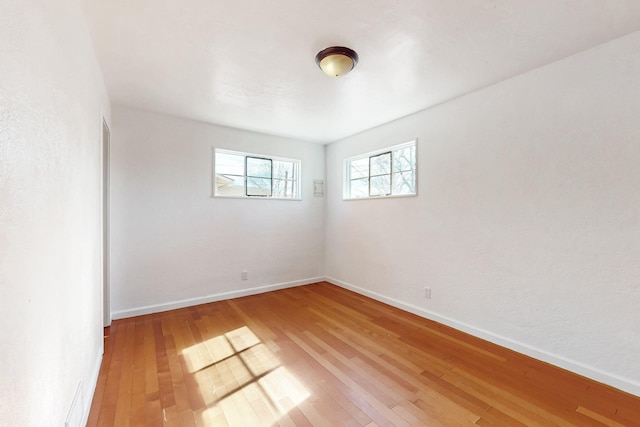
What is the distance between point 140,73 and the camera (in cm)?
236

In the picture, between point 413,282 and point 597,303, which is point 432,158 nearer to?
point 413,282

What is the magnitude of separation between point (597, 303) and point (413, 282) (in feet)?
5.24

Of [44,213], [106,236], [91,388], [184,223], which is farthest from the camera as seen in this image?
[184,223]

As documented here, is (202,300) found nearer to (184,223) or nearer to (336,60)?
(184,223)

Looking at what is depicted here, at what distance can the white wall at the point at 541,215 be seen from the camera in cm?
189

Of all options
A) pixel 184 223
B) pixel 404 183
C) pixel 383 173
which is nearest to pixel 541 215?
pixel 404 183

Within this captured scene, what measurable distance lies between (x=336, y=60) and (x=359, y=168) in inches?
90.3

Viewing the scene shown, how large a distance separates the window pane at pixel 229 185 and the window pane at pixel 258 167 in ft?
0.65

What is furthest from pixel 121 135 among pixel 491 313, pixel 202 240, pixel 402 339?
pixel 491 313

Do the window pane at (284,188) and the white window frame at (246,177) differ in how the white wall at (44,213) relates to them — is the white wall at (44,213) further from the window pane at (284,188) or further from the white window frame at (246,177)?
the window pane at (284,188)

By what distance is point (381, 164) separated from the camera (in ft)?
12.7

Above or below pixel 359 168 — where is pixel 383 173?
below

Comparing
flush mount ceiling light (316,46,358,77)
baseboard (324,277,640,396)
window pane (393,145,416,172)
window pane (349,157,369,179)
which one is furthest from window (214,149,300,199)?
baseboard (324,277,640,396)

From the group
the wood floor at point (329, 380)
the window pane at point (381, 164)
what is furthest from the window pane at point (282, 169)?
the wood floor at point (329, 380)
